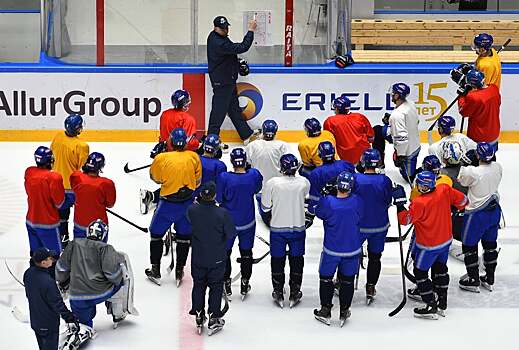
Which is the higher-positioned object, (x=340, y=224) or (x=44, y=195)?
(x=44, y=195)

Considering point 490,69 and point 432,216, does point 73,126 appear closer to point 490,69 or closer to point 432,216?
point 432,216

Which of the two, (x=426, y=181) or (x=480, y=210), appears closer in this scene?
(x=426, y=181)

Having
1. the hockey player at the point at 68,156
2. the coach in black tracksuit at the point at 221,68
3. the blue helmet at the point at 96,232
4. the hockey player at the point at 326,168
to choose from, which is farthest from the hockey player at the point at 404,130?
the blue helmet at the point at 96,232

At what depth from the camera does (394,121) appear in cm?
1362

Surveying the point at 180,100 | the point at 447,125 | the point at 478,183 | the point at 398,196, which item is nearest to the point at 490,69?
the point at 447,125

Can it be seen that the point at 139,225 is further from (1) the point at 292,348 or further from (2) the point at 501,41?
(2) the point at 501,41

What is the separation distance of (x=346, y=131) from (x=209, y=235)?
351cm

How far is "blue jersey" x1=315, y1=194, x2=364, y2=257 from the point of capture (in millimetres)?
10164

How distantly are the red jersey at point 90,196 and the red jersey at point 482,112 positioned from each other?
4.65m

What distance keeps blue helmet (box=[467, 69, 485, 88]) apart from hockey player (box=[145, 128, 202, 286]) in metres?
3.73

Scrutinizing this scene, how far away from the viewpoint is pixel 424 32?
20.5 meters

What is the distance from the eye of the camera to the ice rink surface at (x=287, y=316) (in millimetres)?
10164

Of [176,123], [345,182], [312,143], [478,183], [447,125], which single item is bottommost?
[478,183]

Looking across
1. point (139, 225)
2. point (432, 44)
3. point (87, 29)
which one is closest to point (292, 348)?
point (139, 225)
